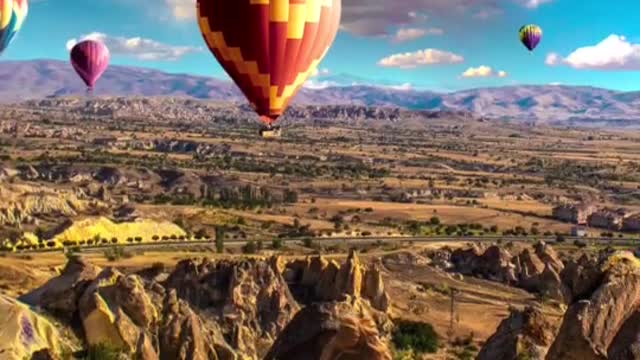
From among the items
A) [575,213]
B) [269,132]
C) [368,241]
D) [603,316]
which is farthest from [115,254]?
[575,213]

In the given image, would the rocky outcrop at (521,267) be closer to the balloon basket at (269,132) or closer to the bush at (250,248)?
the bush at (250,248)

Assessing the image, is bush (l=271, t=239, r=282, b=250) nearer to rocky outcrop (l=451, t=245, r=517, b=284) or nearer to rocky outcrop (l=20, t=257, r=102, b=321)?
rocky outcrop (l=451, t=245, r=517, b=284)

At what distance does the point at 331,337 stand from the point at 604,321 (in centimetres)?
958

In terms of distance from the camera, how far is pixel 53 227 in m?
94.5

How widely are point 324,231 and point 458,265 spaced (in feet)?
91.4

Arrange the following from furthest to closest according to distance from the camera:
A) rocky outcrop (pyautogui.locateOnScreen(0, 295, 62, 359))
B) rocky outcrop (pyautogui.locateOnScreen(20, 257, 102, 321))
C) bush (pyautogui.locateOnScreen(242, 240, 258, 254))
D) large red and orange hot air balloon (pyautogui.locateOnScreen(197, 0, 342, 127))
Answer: bush (pyautogui.locateOnScreen(242, 240, 258, 254)) → large red and orange hot air balloon (pyautogui.locateOnScreen(197, 0, 342, 127)) → rocky outcrop (pyautogui.locateOnScreen(20, 257, 102, 321)) → rocky outcrop (pyautogui.locateOnScreen(0, 295, 62, 359))

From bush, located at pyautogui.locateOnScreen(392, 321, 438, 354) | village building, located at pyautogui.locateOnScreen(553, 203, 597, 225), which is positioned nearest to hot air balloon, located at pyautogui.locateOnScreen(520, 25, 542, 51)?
village building, located at pyautogui.locateOnScreen(553, 203, 597, 225)

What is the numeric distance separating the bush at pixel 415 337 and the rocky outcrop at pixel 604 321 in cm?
2483

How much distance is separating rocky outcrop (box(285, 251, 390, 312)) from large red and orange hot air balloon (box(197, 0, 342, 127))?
16.0 meters

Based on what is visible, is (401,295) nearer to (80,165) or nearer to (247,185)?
(247,185)

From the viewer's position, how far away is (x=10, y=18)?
219 ft

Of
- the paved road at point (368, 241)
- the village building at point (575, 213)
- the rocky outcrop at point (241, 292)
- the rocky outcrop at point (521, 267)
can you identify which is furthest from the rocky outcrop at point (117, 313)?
the village building at point (575, 213)

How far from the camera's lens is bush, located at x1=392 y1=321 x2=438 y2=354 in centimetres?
5050

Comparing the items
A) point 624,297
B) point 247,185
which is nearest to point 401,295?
point 624,297
